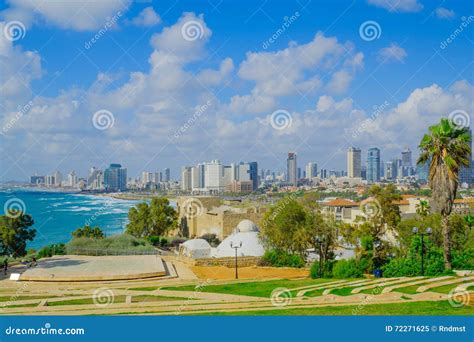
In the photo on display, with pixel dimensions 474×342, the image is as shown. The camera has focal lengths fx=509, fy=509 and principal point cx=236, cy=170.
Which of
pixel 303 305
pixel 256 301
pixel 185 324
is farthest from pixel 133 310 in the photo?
pixel 303 305

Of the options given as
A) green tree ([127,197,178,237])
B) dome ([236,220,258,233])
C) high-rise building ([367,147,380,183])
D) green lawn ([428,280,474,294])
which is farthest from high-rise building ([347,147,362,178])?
green lawn ([428,280,474,294])

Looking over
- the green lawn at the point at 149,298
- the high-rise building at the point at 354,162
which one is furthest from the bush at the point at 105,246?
the high-rise building at the point at 354,162

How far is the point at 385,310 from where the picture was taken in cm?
1034

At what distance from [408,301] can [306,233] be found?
9317 mm

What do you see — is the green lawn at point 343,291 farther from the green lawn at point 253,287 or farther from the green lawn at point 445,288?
the green lawn at point 445,288

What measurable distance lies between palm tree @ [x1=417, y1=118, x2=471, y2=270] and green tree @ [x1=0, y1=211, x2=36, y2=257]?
1635 cm

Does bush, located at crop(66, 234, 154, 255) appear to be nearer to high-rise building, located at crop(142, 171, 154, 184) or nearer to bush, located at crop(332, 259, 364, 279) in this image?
bush, located at crop(332, 259, 364, 279)

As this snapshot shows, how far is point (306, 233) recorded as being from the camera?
2017 centimetres

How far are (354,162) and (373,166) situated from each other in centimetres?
411

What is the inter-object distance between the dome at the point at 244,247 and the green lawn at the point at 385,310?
12.6m

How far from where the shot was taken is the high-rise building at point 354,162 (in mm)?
58994

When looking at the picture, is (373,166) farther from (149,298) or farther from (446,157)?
(149,298)

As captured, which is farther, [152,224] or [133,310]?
[152,224]

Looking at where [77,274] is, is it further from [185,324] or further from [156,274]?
[185,324]
